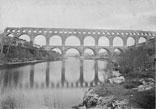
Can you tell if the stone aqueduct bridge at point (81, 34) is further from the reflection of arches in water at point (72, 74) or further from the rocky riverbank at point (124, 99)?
the rocky riverbank at point (124, 99)

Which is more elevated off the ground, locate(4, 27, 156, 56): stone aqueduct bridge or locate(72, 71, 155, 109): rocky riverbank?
locate(4, 27, 156, 56): stone aqueduct bridge

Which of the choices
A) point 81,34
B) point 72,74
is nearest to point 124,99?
point 72,74

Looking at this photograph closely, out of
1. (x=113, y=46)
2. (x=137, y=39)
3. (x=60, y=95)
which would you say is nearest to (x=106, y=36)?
(x=113, y=46)

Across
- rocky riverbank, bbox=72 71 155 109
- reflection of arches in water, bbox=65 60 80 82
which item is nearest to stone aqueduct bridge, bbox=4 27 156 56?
reflection of arches in water, bbox=65 60 80 82

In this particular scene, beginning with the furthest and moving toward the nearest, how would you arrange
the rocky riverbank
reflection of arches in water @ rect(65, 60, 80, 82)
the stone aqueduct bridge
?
the stone aqueduct bridge
reflection of arches in water @ rect(65, 60, 80, 82)
the rocky riverbank

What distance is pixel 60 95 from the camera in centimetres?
657

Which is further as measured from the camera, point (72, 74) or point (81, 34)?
point (81, 34)

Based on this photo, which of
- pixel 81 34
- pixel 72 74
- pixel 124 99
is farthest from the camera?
pixel 81 34

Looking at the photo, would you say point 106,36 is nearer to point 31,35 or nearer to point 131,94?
point 31,35

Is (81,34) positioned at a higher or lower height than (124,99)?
higher

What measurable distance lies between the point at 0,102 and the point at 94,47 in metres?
27.9

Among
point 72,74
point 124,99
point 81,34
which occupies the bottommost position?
point 124,99

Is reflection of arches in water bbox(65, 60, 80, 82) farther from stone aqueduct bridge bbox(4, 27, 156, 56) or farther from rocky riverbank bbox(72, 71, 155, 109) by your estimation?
stone aqueduct bridge bbox(4, 27, 156, 56)

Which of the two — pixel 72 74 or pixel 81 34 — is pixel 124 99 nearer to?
pixel 72 74
